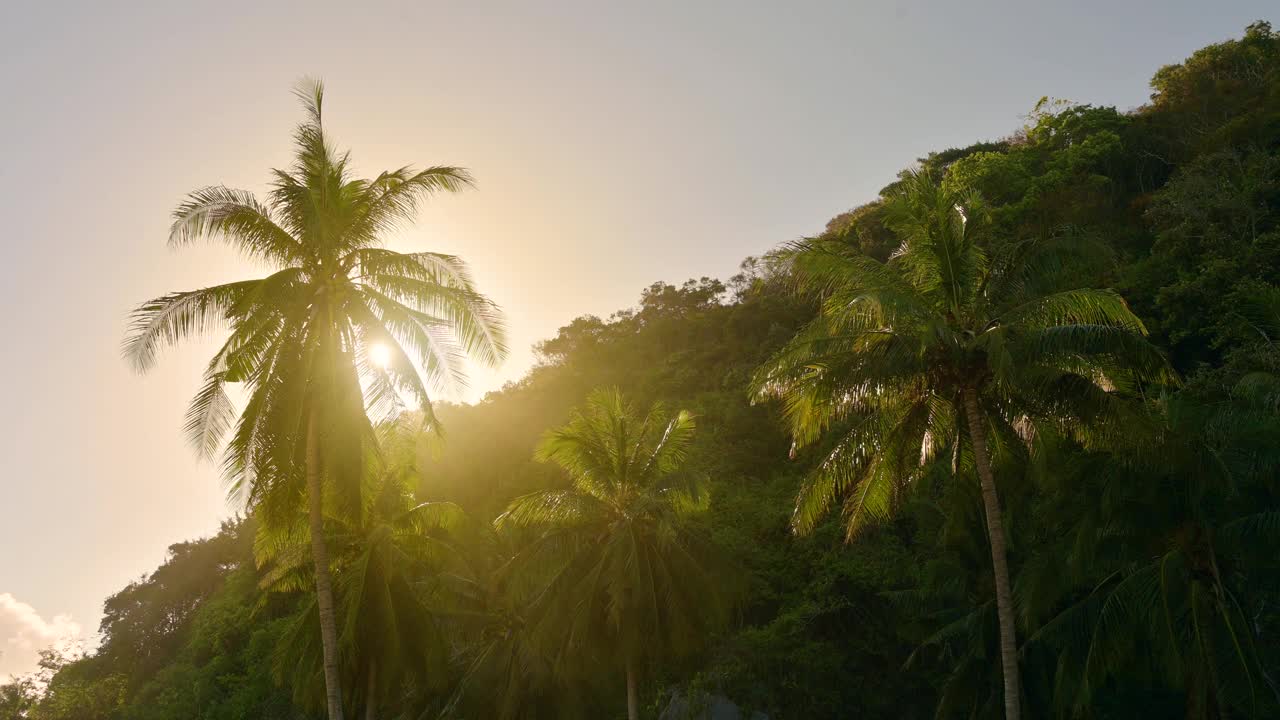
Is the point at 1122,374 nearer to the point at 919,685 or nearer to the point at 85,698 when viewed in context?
the point at 919,685

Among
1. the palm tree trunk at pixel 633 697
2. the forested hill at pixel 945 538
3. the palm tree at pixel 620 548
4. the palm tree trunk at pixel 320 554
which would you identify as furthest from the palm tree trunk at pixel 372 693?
the palm tree trunk at pixel 633 697

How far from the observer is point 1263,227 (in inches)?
1101

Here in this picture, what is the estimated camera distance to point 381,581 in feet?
60.3

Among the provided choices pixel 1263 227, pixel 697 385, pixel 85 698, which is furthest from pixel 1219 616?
pixel 85 698

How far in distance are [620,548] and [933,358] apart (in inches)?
337

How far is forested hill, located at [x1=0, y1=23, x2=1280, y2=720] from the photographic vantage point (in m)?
15.9

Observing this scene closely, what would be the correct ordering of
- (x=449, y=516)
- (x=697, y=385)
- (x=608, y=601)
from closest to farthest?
(x=608, y=601)
(x=449, y=516)
(x=697, y=385)

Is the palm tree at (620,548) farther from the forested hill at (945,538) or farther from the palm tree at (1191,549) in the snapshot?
the palm tree at (1191,549)

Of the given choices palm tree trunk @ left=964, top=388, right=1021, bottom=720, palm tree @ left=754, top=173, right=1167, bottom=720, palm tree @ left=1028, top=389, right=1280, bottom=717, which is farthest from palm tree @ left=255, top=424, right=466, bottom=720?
palm tree @ left=1028, top=389, right=1280, bottom=717

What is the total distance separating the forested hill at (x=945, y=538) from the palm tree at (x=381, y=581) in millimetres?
178

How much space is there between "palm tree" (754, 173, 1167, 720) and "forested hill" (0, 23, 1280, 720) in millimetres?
939

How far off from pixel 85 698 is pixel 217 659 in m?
7.48

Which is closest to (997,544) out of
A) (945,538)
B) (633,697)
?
(633,697)

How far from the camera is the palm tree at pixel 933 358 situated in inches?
531
